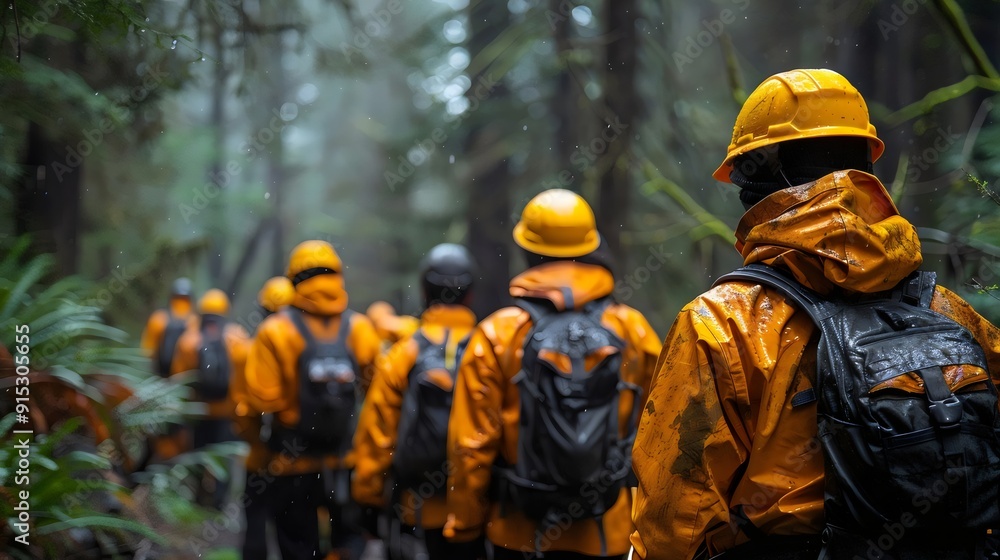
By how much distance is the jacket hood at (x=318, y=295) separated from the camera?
734 cm

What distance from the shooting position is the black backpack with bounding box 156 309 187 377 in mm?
12656

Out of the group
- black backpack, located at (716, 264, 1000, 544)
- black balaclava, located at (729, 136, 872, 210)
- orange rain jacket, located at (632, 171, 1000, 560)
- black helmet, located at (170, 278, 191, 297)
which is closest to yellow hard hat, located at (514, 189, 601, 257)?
black balaclava, located at (729, 136, 872, 210)

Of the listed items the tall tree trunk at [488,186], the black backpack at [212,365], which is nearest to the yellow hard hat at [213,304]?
the black backpack at [212,365]

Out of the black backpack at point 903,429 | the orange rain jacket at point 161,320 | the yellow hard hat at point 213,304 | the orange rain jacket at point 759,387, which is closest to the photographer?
the black backpack at point 903,429

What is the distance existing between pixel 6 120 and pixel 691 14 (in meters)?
22.1

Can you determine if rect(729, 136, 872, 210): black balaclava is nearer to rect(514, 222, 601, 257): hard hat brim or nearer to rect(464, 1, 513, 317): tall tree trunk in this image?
rect(514, 222, 601, 257): hard hat brim

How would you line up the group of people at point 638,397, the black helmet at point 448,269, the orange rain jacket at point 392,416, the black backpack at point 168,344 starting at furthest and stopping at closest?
the black backpack at point 168,344 < the black helmet at point 448,269 < the orange rain jacket at point 392,416 < the group of people at point 638,397

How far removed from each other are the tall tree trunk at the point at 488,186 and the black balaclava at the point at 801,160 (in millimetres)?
11556

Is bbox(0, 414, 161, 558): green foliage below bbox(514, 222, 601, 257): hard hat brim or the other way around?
below

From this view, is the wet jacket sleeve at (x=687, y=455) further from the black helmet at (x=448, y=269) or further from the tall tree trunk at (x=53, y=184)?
the tall tree trunk at (x=53, y=184)

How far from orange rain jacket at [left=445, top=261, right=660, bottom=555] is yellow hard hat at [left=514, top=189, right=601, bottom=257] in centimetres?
13

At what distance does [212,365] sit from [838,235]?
1110 cm

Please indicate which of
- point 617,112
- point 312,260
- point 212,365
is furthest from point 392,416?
point 212,365

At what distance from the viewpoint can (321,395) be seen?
7.13m
